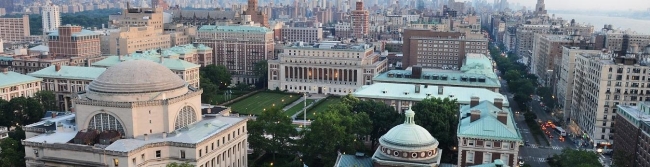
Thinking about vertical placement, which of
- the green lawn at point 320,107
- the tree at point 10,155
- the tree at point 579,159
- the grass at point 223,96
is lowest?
the green lawn at point 320,107

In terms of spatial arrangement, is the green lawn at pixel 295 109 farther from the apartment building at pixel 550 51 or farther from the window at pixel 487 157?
the apartment building at pixel 550 51

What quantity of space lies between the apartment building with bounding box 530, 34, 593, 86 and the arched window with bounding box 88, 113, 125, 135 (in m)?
122

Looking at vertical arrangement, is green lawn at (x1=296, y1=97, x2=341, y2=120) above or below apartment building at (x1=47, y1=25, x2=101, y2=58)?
below

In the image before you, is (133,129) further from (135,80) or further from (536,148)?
(536,148)

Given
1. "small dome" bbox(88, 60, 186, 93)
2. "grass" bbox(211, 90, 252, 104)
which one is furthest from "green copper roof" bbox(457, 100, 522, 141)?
"grass" bbox(211, 90, 252, 104)

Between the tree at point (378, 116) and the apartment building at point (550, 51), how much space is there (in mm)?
80183

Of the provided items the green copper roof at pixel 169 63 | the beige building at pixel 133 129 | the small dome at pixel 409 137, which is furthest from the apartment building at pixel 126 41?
the small dome at pixel 409 137

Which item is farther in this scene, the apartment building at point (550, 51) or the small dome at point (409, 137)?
the apartment building at point (550, 51)

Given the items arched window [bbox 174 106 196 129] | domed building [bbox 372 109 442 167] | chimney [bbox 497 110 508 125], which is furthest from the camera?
arched window [bbox 174 106 196 129]

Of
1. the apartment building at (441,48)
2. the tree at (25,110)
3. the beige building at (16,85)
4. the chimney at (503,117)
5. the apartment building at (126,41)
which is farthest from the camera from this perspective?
the apartment building at (126,41)

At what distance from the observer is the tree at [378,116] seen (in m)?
89.3

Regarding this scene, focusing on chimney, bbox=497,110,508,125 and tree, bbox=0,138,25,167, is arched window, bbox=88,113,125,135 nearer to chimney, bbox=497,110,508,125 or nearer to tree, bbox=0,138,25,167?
tree, bbox=0,138,25,167

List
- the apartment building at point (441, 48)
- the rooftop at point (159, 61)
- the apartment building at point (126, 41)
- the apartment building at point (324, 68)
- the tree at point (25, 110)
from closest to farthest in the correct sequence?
the tree at point (25, 110), the rooftop at point (159, 61), the apartment building at point (324, 68), the apartment building at point (441, 48), the apartment building at point (126, 41)

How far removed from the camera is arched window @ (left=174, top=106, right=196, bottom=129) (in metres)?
72.7
